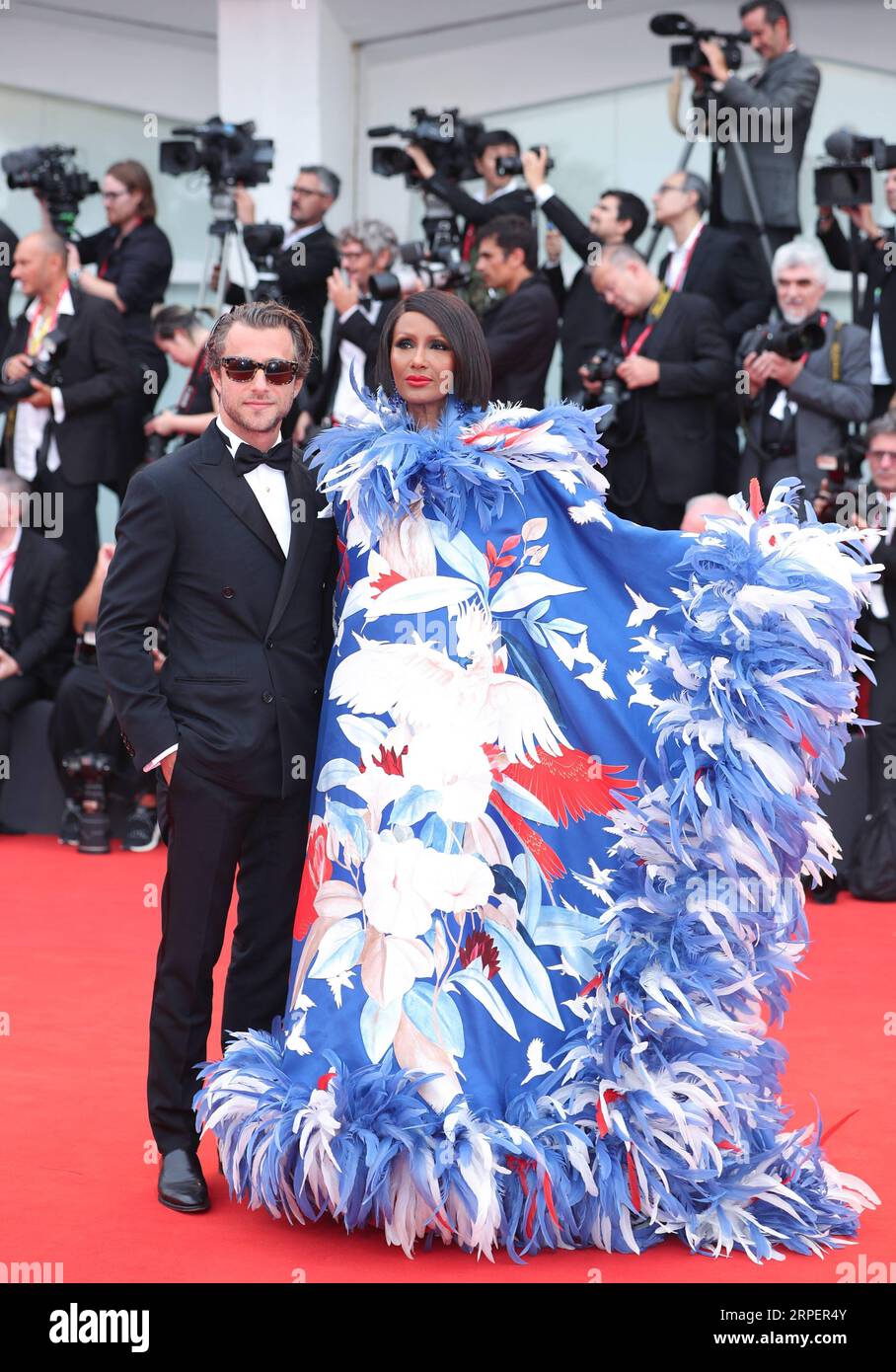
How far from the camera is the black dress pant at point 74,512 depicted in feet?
25.3

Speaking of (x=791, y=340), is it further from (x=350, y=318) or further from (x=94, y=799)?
(x=94, y=799)

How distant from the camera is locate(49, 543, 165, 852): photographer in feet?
23.1

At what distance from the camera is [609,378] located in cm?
676

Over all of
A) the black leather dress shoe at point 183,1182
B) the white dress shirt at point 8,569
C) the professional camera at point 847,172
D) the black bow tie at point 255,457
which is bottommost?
the black leather dress shoe at point 183,1182

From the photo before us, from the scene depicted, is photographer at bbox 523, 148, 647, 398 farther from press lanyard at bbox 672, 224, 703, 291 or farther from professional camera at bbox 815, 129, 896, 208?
professional camera at bbox 815, 129, 896, 208

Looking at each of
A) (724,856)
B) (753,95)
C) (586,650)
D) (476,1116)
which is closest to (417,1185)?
(476,1116)

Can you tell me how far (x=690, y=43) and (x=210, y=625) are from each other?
186 inches

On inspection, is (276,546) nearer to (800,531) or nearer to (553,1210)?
(800,531)

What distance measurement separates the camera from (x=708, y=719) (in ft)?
10.4

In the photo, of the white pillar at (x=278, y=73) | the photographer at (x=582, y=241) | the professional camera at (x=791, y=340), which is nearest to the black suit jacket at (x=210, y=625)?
the professional camera at (x=791, y=340)

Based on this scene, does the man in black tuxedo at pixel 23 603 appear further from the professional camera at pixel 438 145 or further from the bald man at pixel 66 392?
the professional camera at pixel 438 145

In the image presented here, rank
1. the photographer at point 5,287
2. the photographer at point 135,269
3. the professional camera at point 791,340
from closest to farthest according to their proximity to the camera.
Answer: the professional camera at point 791,340 → the photographer at point 135,269 → the photographer at point 5,287

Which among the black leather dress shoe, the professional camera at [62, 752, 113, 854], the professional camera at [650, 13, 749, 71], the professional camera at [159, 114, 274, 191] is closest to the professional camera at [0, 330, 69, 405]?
the professional camera at [159, 114, 274, 191]

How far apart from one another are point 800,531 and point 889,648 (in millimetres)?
3384
